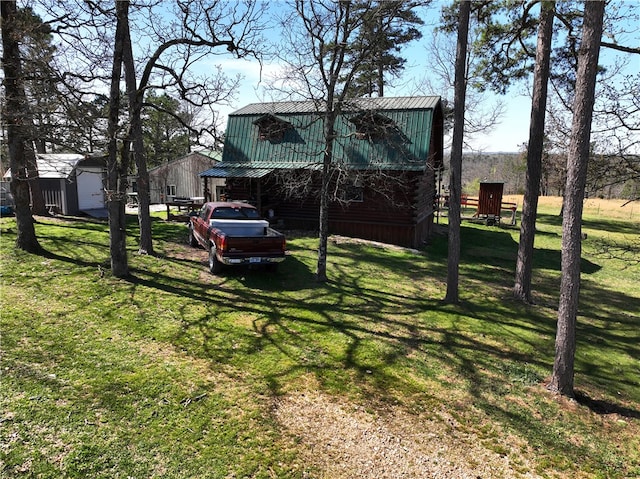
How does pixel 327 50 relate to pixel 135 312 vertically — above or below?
above

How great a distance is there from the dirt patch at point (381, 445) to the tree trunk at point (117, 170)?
6.24 metres

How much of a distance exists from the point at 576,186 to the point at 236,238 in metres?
7.41

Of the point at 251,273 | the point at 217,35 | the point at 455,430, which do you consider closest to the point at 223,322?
the point at 251,273

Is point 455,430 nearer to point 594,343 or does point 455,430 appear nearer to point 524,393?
point 524,393

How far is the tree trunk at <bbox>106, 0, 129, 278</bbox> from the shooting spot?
8.97 metres

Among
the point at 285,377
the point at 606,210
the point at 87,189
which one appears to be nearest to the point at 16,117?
the point at 285,377

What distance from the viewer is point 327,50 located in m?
11.0

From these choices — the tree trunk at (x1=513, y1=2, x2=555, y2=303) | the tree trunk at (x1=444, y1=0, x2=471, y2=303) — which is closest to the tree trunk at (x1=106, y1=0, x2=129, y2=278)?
the tree trunk at (x1=444, y1=0, x2=471, y2=303)

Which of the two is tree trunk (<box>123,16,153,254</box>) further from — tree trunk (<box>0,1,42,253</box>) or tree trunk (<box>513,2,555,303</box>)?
tree trunk (<box>513,2,555,303</box>)

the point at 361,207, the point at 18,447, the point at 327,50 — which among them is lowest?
the point at 18,447

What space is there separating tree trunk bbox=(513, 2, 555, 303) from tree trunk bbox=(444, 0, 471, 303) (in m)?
2.09

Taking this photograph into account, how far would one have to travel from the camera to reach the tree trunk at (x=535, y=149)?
32.4 feet

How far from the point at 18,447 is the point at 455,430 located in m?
5.10

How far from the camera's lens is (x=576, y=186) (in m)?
5.96
